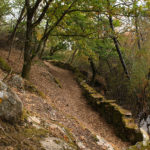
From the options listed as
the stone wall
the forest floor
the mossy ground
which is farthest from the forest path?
the mossy ground

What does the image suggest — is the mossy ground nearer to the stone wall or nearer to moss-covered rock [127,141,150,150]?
moss-covered rock [127,141,150,150]

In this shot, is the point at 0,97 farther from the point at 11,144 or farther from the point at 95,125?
the point at 95,125

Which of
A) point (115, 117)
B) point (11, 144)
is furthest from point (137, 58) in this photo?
point (11, 144)

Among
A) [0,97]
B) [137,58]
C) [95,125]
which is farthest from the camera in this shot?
[137,58]

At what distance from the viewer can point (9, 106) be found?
266cm

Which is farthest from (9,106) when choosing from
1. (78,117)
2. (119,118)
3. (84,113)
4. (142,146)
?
(84,113)

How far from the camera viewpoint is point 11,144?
202cm

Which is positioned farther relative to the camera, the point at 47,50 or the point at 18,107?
the point at 47,50

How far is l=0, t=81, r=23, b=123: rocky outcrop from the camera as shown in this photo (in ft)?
8.36

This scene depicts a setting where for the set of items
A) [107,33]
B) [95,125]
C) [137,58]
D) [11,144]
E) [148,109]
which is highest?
[107,33]

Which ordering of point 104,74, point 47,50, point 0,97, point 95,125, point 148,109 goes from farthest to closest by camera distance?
1. point 47,50
2. point 104,74
3. point 148,109
4. point 95,125
5. point 0,97

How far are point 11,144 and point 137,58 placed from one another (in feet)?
30.6

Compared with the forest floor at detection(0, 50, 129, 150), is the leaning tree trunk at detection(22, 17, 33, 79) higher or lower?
higher

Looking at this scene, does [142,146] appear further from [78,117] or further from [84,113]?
[84,113]
